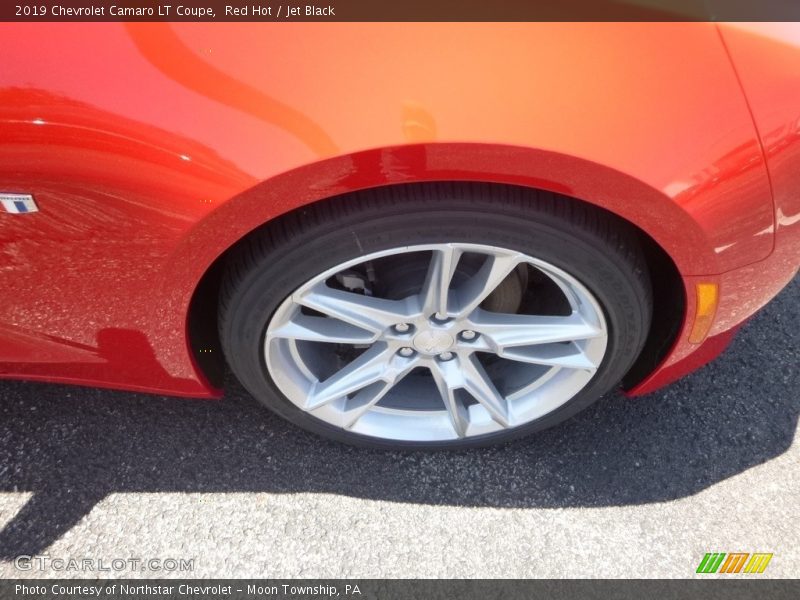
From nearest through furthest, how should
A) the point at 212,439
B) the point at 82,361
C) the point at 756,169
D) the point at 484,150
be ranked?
the point at 484,150, the point at 756,169, the point at 82,361, the point at 212,439

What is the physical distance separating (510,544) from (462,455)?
28cm

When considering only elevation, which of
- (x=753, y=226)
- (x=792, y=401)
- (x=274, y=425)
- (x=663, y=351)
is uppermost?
(x=753, y=226)

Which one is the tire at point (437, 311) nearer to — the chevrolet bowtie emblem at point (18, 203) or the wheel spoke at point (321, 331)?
the wheel spoke at point (321, 331)

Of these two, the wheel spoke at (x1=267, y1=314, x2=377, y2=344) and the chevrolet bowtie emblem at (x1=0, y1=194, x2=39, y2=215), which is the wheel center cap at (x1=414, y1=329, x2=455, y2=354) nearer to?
the wheel spoke at (x1=267, y1=314, x2=377, y2=344)

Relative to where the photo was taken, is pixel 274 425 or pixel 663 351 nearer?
pixel 663 351

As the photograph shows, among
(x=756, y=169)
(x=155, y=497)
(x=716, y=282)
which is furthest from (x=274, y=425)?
(x=756, y=169)

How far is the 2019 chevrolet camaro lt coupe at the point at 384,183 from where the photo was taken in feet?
3.80

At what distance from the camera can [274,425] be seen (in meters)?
1.95

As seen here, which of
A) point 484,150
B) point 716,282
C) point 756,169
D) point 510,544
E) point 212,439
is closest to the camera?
point 484,150

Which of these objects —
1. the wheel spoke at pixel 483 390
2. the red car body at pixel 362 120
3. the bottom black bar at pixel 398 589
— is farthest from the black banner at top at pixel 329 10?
the bottom black bar at pixel 398 589

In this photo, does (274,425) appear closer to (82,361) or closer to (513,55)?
(82,361)

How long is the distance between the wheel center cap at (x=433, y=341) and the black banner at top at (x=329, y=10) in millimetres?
706

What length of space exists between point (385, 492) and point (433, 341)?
0.50m

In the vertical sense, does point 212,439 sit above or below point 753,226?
below
